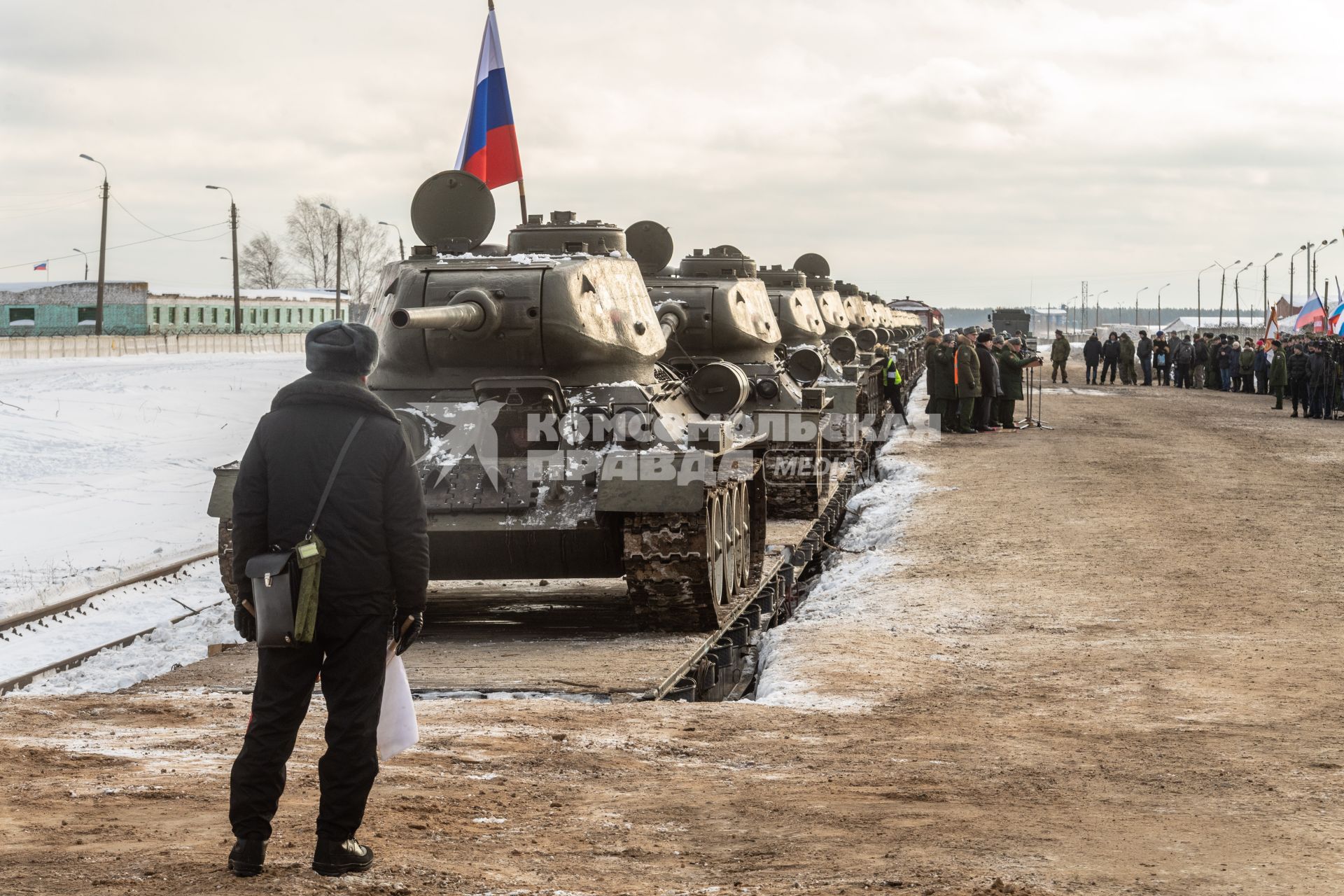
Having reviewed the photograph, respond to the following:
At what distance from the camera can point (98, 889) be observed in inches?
183

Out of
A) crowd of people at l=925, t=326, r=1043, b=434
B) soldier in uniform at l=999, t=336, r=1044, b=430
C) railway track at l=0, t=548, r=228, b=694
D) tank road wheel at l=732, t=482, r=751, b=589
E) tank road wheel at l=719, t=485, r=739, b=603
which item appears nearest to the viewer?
railway track at l=0, t=548, r=228, b=694

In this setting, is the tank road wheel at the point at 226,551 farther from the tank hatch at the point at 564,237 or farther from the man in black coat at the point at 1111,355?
the man in black coat at the point at 1111,355

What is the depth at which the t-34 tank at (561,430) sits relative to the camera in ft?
32.4

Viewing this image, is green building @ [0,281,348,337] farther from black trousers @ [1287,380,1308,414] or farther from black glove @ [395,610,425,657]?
black glove @ [395,610,425,657]

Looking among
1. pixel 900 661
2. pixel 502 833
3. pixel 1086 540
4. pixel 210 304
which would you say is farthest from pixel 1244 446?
pixel 210 304

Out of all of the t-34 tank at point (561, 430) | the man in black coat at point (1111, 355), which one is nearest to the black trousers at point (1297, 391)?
the man in black coat at point (1111, 355)

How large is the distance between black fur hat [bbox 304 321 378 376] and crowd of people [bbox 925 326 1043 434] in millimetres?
22448

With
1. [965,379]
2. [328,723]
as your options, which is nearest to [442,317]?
[328,723]

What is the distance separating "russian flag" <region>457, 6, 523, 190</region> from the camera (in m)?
17.5

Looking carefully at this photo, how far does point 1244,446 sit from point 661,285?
446 inches

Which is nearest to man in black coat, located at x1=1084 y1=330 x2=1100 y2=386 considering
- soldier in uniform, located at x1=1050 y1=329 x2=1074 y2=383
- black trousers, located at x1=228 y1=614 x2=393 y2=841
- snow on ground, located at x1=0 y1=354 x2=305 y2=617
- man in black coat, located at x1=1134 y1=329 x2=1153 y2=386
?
soldier in uniform, located at x1=1050 y1=329 x2=1074 y2=383

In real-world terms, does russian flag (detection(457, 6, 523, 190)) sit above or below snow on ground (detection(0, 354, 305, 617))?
above

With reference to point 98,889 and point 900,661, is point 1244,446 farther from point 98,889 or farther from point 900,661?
point 98,889

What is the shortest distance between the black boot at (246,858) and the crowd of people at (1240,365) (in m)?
28.5
